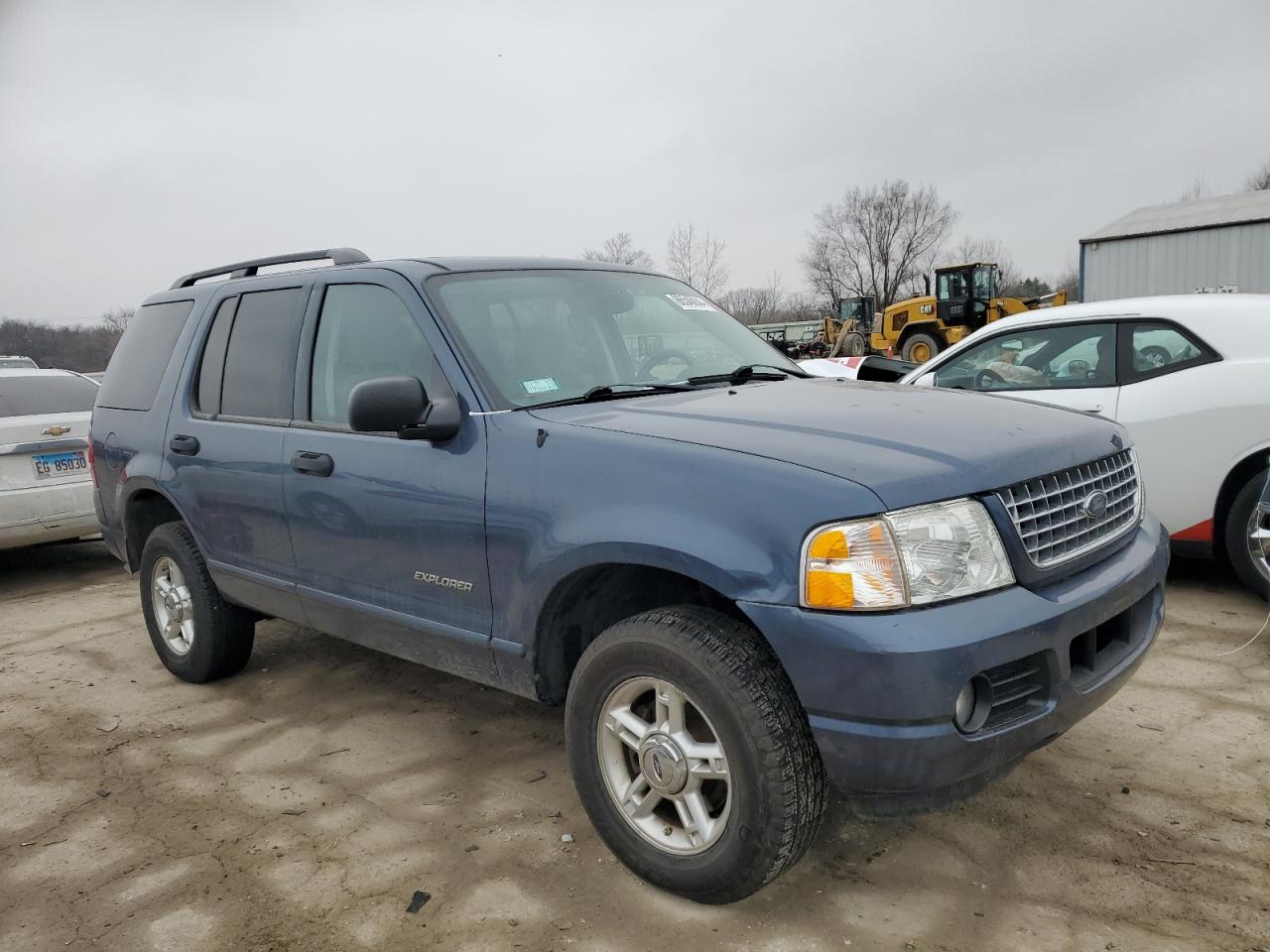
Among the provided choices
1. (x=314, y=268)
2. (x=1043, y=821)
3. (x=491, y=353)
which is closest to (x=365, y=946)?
(x=491, y=353)

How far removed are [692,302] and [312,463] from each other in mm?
1688

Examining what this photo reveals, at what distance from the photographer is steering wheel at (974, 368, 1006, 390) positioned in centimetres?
582

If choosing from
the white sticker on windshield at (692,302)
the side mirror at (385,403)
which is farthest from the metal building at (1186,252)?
the side mirror at (385,403)

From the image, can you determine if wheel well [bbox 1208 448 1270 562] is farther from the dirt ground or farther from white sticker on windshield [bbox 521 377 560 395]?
white sticker on windshield [bbox 521 377 560 395]

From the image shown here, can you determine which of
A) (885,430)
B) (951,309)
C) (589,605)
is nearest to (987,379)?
(885,430)

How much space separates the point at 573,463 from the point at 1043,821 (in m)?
1.84

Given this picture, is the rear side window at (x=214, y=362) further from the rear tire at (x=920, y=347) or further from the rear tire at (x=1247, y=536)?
the rear tire at (x=920, y=347)

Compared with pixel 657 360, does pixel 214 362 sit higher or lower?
higher

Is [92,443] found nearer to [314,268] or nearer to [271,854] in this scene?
[314,268]

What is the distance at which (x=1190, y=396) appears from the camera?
488 cm

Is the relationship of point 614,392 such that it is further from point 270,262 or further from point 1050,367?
point 1050,367

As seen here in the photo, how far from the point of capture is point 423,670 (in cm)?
452

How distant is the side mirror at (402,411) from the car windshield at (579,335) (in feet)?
0.54

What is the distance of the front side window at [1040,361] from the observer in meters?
5.36
